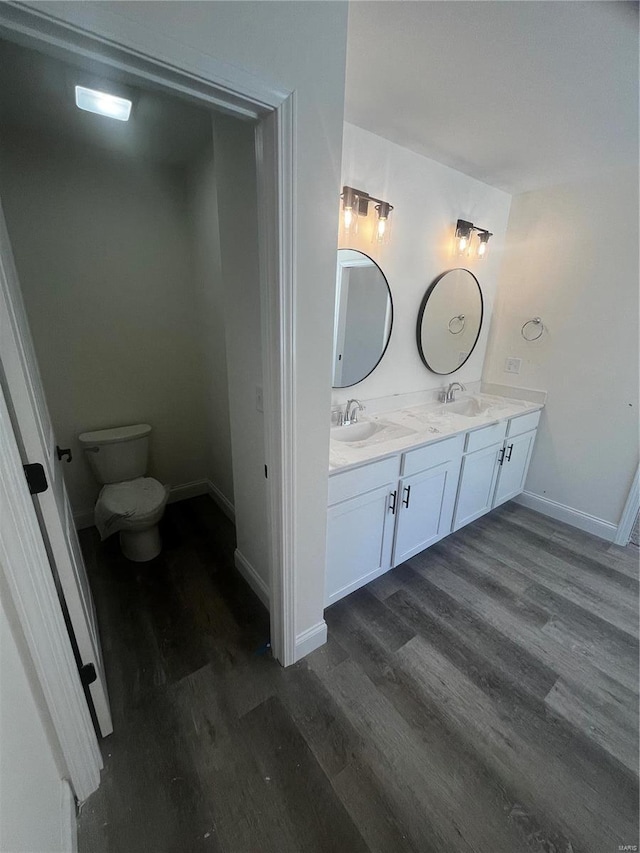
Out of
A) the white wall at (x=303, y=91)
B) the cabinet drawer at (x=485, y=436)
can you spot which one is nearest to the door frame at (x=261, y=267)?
the white wall at (x=303, y=91)

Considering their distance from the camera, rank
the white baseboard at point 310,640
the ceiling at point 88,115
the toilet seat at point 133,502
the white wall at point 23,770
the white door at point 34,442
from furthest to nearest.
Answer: the toilet seat at point 133,502 < the white baseboard at point 310,640 < the ceiling at point 88,115 < the white door at point 34,442 < the white wall at point 23,770

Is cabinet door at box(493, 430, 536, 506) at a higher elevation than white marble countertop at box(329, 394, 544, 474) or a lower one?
lower

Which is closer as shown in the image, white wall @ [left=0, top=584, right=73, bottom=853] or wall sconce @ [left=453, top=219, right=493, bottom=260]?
white wall @ [left=0, top=584, right=73, bottom=853]

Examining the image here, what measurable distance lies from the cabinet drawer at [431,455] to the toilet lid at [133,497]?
4.77 feet

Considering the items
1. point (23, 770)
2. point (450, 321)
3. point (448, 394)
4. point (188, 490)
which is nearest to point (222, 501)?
point (188, 490)

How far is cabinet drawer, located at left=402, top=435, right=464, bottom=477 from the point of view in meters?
1.83

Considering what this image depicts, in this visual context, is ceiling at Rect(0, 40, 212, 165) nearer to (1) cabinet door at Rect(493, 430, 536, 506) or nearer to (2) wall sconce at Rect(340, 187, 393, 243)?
(2) wall sconce at Rect(340, 187, 393, 243)

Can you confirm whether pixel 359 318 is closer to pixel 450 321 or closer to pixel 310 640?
pixel 450 321

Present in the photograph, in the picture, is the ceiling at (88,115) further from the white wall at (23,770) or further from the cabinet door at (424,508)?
the cabinet door at (424,508)

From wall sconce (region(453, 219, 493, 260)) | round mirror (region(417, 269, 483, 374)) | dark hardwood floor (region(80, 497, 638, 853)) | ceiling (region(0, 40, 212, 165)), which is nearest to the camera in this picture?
dark hardwood floor (region(80, 497, 638, 853))

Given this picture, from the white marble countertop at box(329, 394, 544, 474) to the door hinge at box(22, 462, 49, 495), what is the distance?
0.98m

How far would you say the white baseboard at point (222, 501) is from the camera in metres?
2.54

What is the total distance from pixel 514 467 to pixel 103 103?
328 centimetres

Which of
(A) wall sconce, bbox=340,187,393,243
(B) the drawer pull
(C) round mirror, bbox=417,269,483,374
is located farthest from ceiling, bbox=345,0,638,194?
(B) the drawer pull
